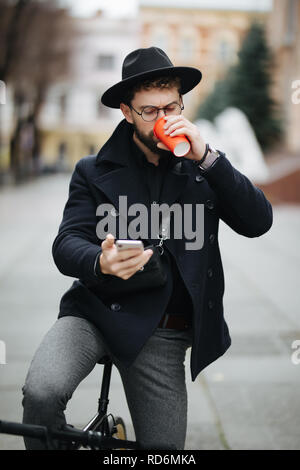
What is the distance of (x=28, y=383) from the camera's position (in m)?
2.03

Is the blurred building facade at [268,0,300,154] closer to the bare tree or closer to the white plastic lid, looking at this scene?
the bare tree

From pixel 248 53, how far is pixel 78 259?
87.0 feet

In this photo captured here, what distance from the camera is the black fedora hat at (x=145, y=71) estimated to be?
88.1 inches

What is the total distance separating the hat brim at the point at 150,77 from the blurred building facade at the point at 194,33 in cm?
4993

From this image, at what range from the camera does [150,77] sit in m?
2.26

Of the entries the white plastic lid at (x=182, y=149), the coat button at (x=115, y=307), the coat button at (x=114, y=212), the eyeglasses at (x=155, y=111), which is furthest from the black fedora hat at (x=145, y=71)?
the coat button at (x=115, y=307)

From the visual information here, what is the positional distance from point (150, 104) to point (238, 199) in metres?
0.50

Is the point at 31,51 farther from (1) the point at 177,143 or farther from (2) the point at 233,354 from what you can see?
(1) the point at 177,143

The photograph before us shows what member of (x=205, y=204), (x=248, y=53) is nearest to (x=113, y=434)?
(x=205, y=204)

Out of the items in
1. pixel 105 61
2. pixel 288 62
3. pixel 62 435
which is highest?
pixel 105 61

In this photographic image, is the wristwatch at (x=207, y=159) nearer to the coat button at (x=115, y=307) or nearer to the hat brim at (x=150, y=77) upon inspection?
the hat brim at (x=150, y=77)

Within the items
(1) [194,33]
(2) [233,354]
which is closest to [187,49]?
(1) [194,33]

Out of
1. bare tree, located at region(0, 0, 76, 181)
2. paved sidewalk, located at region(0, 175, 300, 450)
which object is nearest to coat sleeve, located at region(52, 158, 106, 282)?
paved sidewalk, located at region(0, 175, 300, 450)
